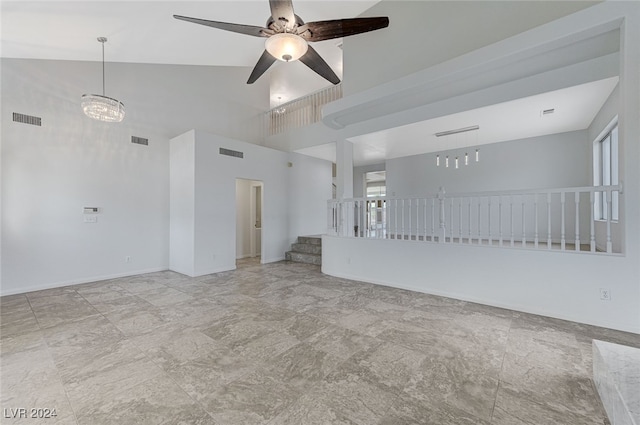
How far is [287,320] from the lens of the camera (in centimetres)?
321

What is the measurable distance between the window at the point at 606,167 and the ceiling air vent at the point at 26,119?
9599 mm

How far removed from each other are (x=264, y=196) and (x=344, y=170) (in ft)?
7.62

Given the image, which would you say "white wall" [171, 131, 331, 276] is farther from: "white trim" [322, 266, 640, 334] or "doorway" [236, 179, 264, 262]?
"white trim" [322, 266, 640, 334]

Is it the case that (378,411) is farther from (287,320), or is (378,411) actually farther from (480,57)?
(480,57)

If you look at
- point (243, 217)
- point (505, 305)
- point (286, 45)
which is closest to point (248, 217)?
point (243, 217)

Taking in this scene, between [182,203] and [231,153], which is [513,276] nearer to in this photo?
[231,153]

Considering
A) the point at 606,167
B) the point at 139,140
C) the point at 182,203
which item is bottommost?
the point at 182,203

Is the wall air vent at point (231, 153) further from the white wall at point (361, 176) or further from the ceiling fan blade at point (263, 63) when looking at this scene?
the white wall at point (361, 176)

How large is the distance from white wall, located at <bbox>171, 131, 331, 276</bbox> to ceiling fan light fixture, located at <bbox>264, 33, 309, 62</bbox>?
10.7 ft

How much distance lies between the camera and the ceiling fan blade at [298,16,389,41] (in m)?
3.00

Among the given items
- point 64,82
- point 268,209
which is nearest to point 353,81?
point 268,209

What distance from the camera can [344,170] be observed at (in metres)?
6.15

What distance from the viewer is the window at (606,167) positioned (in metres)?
4.43

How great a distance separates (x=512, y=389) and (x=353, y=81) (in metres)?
5.78
